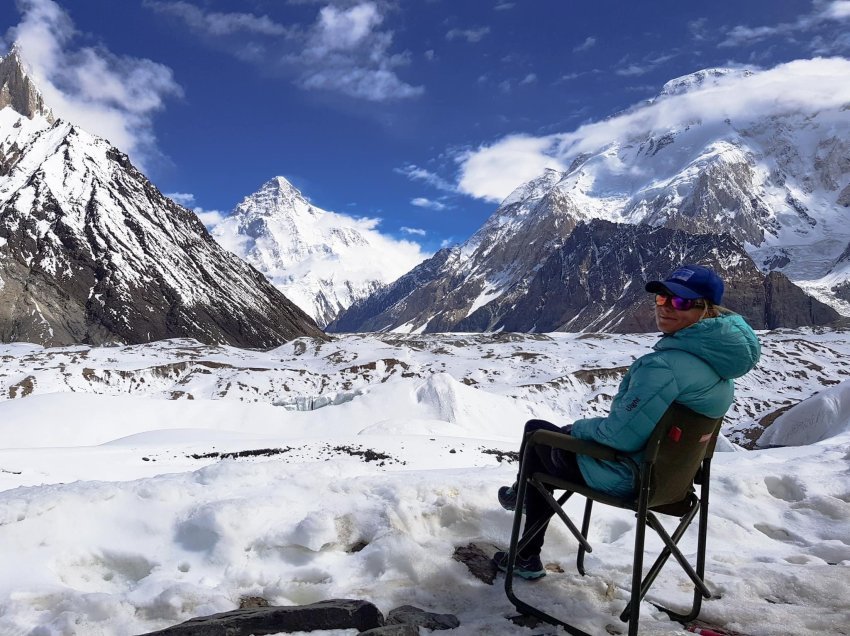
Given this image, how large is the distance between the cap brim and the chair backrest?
786mm

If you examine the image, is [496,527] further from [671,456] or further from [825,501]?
[825,501]

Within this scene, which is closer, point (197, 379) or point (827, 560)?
point (827, 560)

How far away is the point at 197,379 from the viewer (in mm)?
51375

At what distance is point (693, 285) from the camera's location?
153 inches

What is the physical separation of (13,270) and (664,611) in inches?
6372

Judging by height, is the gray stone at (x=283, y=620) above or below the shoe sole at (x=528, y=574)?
below

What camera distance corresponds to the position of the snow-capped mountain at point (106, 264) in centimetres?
13425

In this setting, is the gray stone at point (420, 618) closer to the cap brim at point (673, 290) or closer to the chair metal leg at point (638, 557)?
the chair metal leg at point (638, 557)

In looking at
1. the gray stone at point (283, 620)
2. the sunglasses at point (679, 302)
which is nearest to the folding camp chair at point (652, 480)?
the sunglasses at point (679, 302)

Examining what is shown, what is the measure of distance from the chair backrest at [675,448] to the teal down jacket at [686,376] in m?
0.06

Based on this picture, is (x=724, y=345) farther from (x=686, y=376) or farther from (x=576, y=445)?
(x=576, y=445)

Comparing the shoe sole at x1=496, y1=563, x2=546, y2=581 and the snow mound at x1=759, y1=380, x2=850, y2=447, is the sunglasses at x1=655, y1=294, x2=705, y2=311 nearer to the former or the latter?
the shoe sole at x1=496, y1=563, x2=546, y2=581

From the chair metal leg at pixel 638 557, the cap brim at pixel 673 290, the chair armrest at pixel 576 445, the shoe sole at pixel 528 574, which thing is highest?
the cap brim at pixel 673 290

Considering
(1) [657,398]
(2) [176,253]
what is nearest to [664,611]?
(1) [657,398]
